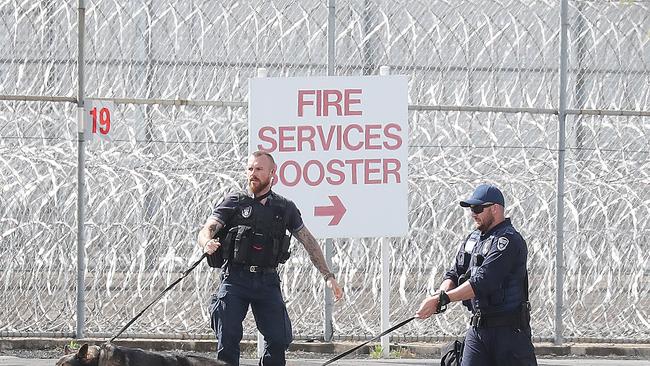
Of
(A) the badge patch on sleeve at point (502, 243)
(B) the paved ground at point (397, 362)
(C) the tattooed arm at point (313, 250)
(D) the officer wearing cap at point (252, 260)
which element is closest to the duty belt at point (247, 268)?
(D) the officer wearing cap at point (252, 260)

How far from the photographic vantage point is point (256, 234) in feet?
23.9

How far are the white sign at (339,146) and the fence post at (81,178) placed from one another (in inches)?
51.5

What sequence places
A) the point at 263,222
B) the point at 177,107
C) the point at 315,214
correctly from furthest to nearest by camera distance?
1. the point at 177,107
2. the point at 315,214
3. the point at 263,222

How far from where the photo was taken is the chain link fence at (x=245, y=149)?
9852 mm

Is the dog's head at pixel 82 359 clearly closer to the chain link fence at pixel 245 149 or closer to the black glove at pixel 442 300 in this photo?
the black glove at pixel 442 300

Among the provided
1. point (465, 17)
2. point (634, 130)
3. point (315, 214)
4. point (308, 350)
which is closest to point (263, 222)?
point (315, 214)

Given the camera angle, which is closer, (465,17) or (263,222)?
(263,222)

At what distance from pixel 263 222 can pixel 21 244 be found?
313 centimetres

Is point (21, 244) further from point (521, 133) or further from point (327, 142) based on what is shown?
point (521, 133)

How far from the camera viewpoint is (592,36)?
10164mm

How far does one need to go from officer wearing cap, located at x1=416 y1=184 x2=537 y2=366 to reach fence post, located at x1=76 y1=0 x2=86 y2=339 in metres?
4.10

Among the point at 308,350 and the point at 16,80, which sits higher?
the point at 16,80

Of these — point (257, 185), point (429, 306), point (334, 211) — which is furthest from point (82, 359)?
point (334, 211)

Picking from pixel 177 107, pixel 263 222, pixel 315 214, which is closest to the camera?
pixel 263 222
